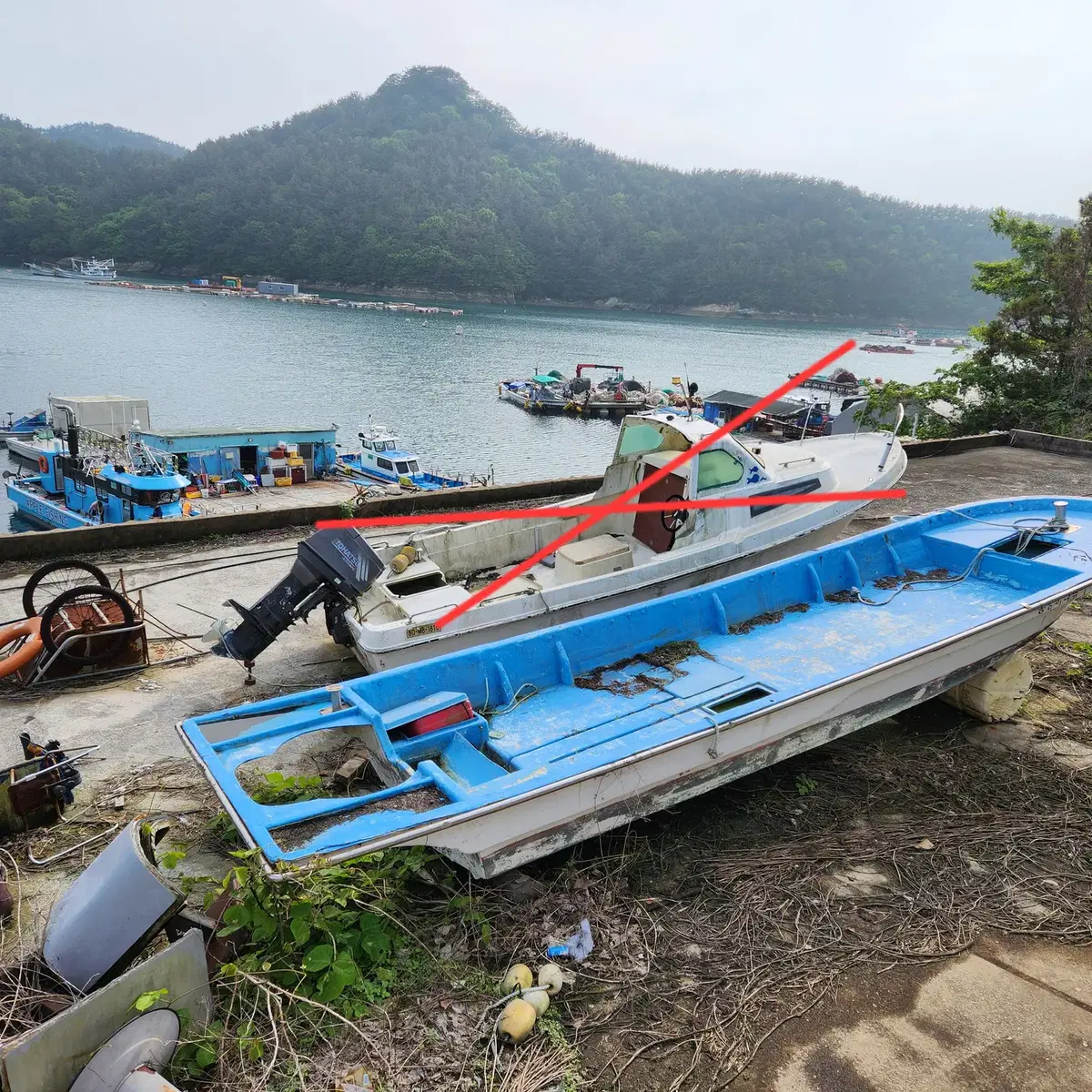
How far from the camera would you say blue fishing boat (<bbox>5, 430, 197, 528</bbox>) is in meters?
18.8

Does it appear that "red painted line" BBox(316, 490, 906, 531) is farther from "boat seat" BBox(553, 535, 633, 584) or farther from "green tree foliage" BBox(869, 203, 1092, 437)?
"green tree foliage" BBox(869, 203, 1092, 437)

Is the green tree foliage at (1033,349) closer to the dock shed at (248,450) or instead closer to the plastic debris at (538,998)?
the dock shed at (248,450)

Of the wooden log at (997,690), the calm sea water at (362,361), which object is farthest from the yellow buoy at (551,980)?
the calm sea water at (362,361)

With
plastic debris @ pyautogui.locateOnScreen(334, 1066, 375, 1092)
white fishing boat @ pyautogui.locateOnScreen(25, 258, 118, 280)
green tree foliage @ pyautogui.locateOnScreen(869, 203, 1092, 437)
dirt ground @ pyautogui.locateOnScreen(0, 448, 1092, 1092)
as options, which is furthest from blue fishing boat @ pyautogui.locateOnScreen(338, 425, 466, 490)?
white fishing boat @ pyautogui.locateOnScreen(25, 258, 118, 280)

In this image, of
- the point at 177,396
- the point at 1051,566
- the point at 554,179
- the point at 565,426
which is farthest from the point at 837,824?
the point at 554,179

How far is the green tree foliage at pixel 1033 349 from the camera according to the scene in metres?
18.5

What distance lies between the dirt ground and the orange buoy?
0.35m

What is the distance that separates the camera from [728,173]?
149 m

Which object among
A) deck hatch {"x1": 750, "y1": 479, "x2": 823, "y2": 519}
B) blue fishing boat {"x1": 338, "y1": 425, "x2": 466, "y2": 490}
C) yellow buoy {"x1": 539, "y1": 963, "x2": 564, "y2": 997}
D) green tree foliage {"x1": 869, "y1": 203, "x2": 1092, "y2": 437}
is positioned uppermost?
green tree foliage {"x1": 869, "y1": 203, "x2": 1092, "y2": 437}

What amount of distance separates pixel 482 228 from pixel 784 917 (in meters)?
128

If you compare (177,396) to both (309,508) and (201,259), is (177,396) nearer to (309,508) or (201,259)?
(309,508)

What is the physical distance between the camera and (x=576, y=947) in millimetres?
3822

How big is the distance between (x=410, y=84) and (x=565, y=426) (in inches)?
7030

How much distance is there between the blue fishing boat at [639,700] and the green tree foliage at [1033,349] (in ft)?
46.7
